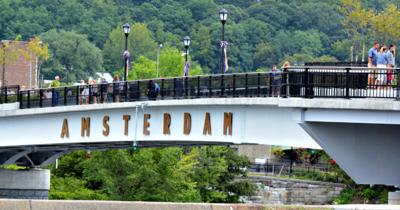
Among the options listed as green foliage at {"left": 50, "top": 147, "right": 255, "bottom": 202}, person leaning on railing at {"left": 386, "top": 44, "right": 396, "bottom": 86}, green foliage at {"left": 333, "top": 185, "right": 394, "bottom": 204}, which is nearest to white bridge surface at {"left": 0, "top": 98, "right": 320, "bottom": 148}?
person leaning on railing at {"left": 386, "top": 44, "right": 396, "bottom": 86}

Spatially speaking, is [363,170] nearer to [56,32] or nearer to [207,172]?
[207,172]

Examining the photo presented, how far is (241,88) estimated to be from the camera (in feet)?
142

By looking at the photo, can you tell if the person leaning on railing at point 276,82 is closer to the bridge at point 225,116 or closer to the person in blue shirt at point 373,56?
the bridge at point 225,116

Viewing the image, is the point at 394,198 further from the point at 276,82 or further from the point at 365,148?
the point at 276,82

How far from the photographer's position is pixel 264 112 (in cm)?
4031

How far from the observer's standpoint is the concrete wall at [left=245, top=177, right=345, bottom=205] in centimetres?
8956

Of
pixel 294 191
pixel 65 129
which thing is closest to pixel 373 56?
pixel 65 129

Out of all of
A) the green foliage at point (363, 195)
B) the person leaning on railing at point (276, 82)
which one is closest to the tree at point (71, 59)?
the green foliage at point (363, 195)

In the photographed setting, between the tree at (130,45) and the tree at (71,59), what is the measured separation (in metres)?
3.75

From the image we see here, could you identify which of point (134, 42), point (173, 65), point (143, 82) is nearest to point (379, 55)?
point (143, 82)

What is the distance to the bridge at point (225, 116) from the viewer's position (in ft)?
117

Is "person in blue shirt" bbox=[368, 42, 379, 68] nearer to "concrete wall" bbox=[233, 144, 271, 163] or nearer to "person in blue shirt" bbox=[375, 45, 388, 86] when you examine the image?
"person in blue shirt" bbox=[375, 45, 388, 86]

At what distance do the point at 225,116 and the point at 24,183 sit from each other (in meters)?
20.5

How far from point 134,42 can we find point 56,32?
14.1 m
